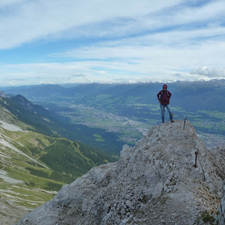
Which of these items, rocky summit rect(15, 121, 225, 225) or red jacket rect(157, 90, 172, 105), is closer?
rocky summit rect(15, 121, 225, 225)

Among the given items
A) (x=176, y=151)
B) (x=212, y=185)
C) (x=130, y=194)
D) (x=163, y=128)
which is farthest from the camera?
(x=163, y=128)

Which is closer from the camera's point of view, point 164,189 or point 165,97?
point 164,189

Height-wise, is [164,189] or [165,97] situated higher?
[165,97]

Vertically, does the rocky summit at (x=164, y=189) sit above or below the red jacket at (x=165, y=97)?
below

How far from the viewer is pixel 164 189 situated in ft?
73.1

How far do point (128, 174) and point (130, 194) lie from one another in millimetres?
5994

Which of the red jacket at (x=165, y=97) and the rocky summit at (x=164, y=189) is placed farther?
the red jacket at (x=165, y=97)

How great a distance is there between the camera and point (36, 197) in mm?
172625

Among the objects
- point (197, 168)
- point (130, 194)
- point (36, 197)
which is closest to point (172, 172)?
point (197, 168)

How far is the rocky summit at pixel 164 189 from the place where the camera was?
18516 mm

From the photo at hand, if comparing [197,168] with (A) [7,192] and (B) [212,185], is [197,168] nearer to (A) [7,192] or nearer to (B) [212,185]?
(B) [212,185]

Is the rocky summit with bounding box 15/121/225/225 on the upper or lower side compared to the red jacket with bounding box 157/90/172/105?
lower

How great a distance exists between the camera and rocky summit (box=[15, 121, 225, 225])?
60.7 ft

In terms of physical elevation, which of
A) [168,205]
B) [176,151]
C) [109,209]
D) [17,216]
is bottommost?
[17,216]
